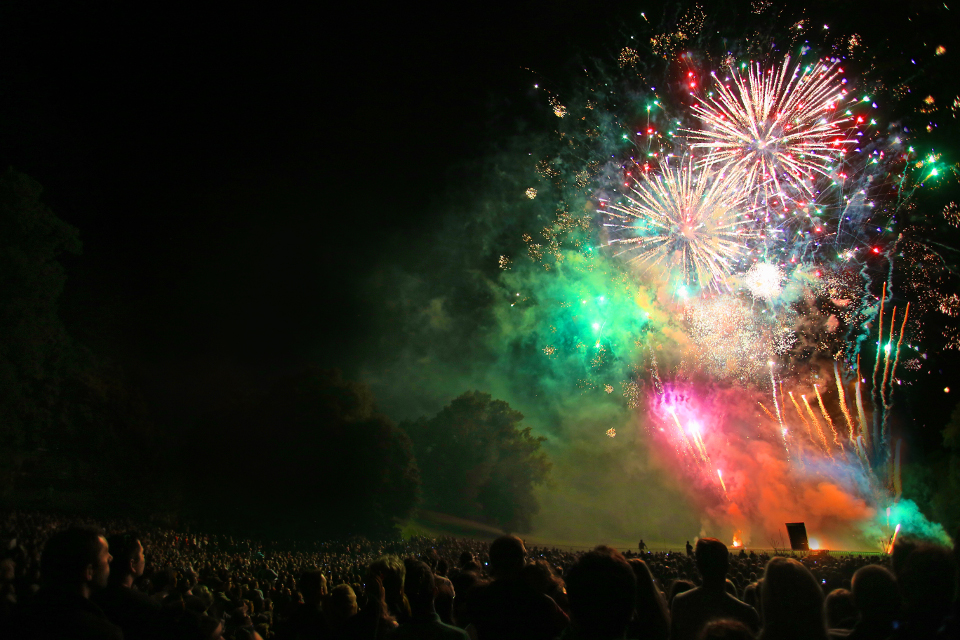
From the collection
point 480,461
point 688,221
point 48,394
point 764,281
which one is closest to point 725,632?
point 688,221

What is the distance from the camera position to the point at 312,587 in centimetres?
402

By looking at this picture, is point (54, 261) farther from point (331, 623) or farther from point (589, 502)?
point (589, 502)

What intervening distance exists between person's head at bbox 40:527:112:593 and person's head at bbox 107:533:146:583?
2.14ft

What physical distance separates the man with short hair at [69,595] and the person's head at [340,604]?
149 centimetres

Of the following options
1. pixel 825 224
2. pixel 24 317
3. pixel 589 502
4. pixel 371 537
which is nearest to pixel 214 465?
pixel 371 537

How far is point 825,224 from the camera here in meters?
15.6

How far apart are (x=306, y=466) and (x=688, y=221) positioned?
24318mm

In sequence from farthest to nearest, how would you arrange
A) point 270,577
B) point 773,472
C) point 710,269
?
point 773,472 → point 710,269 → point 270,577

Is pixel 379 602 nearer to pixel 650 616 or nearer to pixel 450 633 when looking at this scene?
pixel 450 633

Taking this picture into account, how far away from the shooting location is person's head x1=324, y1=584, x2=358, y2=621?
148 inches

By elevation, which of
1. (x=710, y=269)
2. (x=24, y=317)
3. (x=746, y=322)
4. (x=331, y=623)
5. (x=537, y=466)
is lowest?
(x=331, y=623)

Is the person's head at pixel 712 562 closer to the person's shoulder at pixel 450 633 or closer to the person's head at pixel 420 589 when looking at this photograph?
the person's shoulder at pixel 450 633

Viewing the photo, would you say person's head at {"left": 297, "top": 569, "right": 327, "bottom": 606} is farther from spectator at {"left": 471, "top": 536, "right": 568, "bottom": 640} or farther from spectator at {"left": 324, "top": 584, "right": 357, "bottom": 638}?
spectator at {"left": 471, "top": 536, "right": 568, "bottom": 640}

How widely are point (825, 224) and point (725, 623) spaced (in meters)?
17.1
